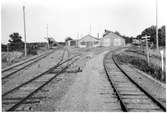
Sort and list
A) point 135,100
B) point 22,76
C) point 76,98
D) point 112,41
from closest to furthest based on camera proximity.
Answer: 1. point 135,100
2. point 76,98
3. point 22,76
4. point 112,41

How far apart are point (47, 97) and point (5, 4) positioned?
11.5 feet

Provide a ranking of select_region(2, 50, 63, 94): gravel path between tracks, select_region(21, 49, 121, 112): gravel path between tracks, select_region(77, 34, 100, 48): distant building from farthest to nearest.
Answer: select_region(77, 34, 100, 48): distant building < select_region(2, 50, 63, 94): gravel path between tracks < select_region(21, 49, 121, 112): gravel path between tracks

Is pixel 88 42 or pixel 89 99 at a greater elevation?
pixel 88 42

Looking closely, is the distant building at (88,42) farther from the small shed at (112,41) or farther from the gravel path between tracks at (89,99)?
the gravel path between tracks at (89,99)

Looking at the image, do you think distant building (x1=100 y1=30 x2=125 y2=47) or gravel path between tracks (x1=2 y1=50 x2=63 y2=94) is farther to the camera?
distant building (x1=100 y1=30 x2=125 y2=47)

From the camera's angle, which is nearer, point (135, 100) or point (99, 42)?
point (135, 100)

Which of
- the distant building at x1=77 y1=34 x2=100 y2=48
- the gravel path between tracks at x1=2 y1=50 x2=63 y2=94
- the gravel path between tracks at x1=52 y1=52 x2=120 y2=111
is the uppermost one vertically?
the distant building at x1=77 y1=34 x2=100 y2=48

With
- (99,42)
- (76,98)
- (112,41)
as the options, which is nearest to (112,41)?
(112,41)

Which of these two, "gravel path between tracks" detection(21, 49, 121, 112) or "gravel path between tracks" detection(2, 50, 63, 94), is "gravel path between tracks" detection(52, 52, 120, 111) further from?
"gravel path between tracks" detection(2, 50, 63, 94)

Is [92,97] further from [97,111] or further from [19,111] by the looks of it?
[19,111]

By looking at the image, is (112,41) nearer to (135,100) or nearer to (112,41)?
(112,41)

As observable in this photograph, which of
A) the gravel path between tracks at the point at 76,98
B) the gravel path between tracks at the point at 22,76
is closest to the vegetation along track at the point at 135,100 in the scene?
the gravel path between tracks at the point at 76,98

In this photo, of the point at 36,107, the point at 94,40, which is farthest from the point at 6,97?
the point at 94,40

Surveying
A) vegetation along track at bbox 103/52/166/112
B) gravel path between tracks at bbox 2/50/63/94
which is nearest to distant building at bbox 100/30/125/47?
gravel path between tracks at bbox 2/50/63/94
